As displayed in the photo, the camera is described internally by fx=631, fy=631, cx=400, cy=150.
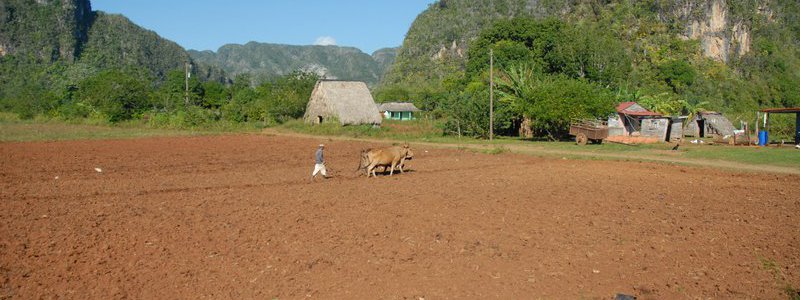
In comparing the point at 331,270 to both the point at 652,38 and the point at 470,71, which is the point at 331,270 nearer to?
the point at 470,71

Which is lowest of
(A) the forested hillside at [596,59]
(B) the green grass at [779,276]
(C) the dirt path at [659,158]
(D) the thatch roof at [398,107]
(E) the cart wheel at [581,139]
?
(B) the green grass at [779,276]

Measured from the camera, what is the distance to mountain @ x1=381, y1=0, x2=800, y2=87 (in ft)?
325

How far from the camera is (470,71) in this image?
70.6 metres

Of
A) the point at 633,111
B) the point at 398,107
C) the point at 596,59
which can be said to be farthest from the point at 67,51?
the point at 633,111

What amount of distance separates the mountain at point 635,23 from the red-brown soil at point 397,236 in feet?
219

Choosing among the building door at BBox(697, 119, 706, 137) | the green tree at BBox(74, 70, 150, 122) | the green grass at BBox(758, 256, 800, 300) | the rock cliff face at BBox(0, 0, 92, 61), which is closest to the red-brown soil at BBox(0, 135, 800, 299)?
the green grass at BBox(758, 256, 800, 300)

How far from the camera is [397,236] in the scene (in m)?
10.8

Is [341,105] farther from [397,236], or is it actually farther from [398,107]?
[397,236]

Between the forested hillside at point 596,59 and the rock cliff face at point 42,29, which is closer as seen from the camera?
the forested hillside at point 596,59

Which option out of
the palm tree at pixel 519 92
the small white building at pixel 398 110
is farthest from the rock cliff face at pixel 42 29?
the palm tree at pixel 519 92

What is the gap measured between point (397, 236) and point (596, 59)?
184 feet

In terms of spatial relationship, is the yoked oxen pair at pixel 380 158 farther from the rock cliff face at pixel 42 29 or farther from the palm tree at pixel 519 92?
the rock cliff face at pixel 42 29

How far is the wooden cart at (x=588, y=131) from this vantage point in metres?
35.2

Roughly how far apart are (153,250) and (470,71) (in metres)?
62.8
